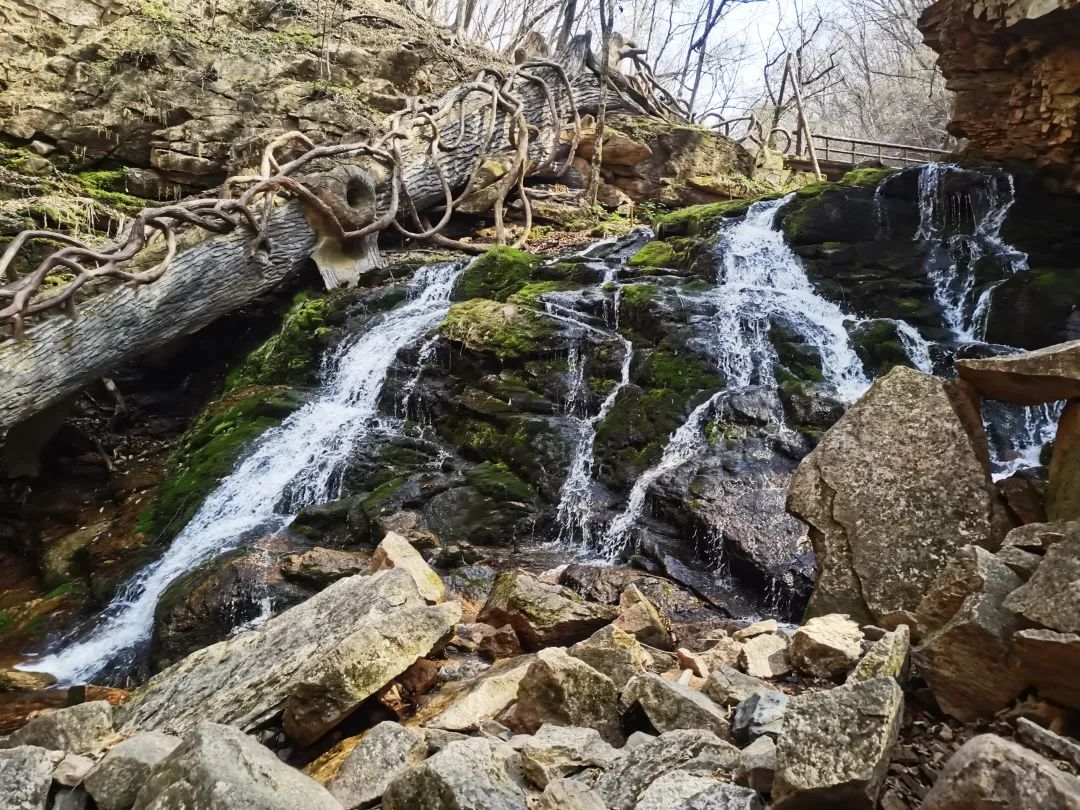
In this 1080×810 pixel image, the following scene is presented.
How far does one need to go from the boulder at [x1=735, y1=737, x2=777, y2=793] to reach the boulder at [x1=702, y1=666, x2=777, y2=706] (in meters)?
0.58

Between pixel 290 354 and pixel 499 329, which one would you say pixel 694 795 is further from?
pixel 290 354

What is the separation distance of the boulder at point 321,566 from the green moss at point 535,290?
14.6ft

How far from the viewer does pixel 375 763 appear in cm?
272

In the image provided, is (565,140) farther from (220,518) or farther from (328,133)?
(220,518)

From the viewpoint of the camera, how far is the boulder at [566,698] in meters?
2.99

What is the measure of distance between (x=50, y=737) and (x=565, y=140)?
49.0ft

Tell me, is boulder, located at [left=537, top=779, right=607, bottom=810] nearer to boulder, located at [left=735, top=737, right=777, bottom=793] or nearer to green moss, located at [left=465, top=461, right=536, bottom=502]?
boulder, located at [left=735, top=737, right=777, bottom=793]

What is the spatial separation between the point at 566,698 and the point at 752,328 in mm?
6588

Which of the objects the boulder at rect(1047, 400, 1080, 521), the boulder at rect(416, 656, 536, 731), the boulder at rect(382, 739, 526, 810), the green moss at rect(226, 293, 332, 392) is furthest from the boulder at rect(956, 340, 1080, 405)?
the green moss at rect(226, 293, 332, 392)

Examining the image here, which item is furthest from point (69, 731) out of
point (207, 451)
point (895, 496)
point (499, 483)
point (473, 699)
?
point (207, 451)

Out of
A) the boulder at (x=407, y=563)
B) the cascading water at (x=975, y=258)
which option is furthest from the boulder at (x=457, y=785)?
the cascading water at (x=975, y=258)

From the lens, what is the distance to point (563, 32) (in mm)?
16953

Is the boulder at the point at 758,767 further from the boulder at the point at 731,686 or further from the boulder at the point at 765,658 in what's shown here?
the boulder at the point at 765,658

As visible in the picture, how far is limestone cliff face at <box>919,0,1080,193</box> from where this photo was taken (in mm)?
8695
